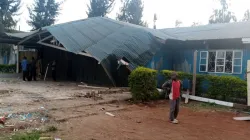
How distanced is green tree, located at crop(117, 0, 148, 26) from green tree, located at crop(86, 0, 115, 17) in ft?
9.30

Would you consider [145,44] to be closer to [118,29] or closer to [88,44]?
[118,29]

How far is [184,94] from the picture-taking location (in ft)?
39.3

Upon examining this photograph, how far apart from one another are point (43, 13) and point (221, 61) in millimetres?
30110

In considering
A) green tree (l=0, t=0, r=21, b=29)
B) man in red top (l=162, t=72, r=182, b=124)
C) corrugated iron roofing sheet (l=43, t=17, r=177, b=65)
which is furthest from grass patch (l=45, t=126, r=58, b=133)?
green tree (l=0, t=0, r=21, b=29)

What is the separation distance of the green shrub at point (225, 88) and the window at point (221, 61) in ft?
13.0

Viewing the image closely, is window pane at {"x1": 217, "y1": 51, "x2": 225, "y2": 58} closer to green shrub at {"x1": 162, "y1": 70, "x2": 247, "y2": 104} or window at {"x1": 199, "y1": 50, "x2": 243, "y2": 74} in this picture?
window at {"x1": 199, "y1": 50, "x2": 243, "y2": 74}

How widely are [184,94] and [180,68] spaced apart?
6039mm

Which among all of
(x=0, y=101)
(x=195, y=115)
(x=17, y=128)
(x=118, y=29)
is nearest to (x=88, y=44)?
(x=118, y=29)

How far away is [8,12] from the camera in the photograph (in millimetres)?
35562

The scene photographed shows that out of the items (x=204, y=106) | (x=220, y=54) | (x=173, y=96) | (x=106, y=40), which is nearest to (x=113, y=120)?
(x=173, y=96)

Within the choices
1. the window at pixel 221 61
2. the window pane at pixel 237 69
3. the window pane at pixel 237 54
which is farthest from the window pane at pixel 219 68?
the window pane at pixel 237 54

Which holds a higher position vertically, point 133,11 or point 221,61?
point 133,11

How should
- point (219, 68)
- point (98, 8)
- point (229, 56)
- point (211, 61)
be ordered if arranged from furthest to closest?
1. point (98, 8)
2. point (211, 61)
3. point (219, 68)
4. point (229, 56)

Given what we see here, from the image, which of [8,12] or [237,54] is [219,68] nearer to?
[237,54]
